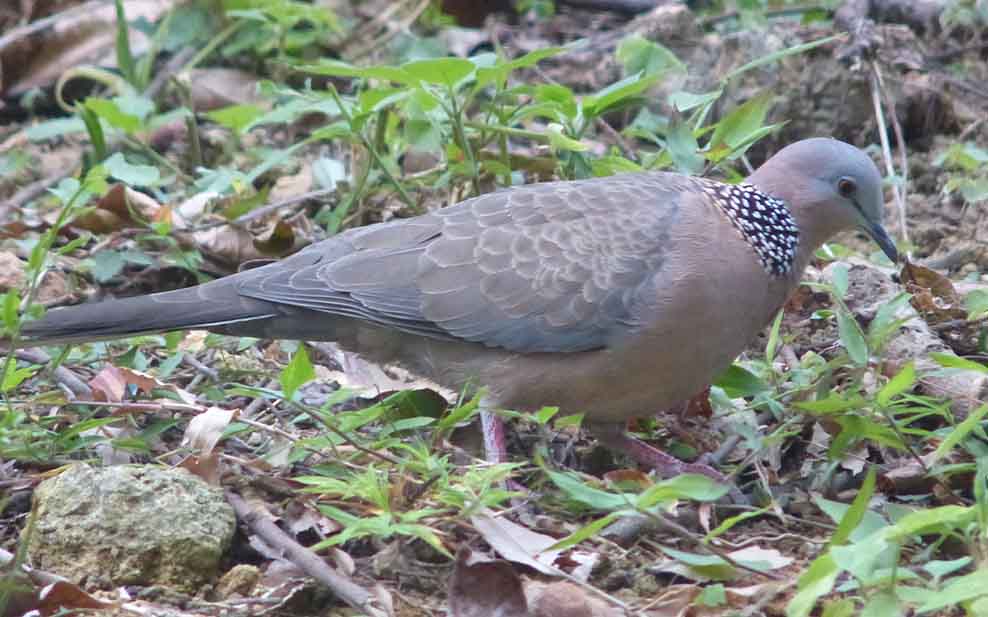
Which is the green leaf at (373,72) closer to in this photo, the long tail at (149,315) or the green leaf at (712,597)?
the long tail at (149,315)

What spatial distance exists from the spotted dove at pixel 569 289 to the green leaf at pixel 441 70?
1.38ft

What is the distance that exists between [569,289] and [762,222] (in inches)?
24.7

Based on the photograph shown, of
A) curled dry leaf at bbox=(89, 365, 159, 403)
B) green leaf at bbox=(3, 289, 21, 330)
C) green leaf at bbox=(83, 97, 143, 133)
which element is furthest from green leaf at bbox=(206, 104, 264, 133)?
green leaf at bbox=(3, 289, 21, 330)

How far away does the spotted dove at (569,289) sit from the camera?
13.9ft

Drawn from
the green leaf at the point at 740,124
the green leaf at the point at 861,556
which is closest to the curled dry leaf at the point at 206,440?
the green leaf at the point at 861,556

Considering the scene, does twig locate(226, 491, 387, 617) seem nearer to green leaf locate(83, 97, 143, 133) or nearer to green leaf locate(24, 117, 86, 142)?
green leaf locate(83, 97, 143, 133)

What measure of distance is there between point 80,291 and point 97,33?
259 cm

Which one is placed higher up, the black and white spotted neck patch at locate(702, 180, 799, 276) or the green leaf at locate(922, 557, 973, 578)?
the black and white spotted neck patch at locate(702, 180, 799, 276)

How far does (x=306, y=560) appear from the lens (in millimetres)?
3545

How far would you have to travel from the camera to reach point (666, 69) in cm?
546

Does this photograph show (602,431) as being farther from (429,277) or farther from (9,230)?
(9,230)

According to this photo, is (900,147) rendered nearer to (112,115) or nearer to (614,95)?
(614,95)

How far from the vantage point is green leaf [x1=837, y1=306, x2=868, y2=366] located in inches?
155

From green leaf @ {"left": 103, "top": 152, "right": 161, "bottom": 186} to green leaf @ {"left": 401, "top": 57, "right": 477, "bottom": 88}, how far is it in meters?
1.27
